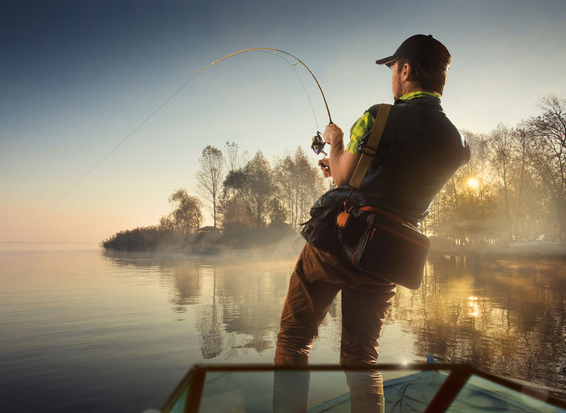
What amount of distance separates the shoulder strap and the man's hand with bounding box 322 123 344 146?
0.36 metres

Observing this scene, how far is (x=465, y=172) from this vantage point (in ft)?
120

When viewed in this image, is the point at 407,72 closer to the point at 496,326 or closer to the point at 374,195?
the point at 374,195

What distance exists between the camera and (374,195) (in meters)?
1.94

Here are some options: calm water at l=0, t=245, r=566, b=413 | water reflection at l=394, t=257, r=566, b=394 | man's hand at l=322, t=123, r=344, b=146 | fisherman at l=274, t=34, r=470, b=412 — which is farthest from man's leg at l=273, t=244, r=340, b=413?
water reflection at l=394, t=257, r=566, b=394

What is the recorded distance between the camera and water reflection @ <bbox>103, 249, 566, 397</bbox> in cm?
457

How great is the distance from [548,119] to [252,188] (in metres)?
26.5

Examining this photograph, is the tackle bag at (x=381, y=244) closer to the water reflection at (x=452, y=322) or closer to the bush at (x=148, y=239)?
the water reflection at (x=452, y=322)

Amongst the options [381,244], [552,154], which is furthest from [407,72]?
[552,154]

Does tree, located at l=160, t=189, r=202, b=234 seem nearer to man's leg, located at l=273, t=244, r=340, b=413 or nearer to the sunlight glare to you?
the sunlight glare

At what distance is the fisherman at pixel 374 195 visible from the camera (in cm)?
189

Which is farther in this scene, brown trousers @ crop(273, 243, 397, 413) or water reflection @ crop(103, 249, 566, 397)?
water reflection @ crop(103, 249, 566, 397)

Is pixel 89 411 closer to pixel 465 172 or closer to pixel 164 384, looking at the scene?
pixel 164 384

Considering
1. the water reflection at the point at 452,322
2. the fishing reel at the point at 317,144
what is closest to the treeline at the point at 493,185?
the water reflection at the point at 452,322

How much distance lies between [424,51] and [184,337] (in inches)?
203
